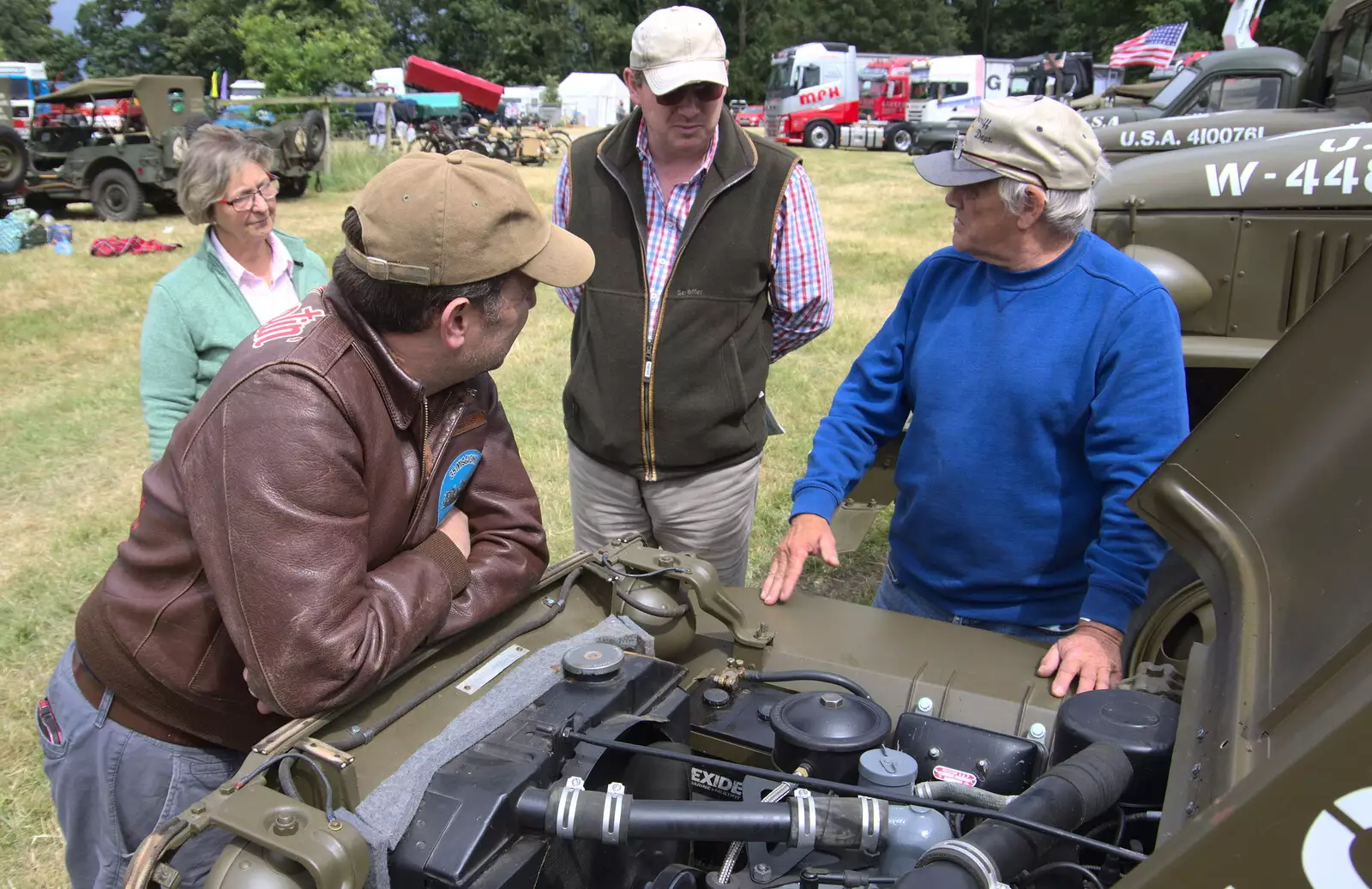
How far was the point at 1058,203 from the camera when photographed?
2176 millimetres

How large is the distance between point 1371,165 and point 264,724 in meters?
4.60

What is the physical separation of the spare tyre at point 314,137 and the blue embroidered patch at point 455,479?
1617cm

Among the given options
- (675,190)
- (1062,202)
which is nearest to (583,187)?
(675,190)

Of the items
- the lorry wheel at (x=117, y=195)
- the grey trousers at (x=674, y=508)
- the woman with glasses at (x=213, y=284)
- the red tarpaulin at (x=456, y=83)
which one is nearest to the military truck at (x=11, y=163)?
the lorry wheel at (x=117, y=195)

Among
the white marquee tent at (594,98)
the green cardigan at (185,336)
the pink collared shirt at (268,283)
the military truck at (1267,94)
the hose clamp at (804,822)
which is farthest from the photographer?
the white marquee tent at (594,98)

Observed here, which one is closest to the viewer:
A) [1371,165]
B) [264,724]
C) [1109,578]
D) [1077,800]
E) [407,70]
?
[1077,800]

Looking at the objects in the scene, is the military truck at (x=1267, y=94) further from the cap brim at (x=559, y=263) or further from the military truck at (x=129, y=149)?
the military truck at (x=129, y=149)

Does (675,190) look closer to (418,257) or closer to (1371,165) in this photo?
(418,257)

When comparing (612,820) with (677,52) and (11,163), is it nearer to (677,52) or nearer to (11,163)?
(677,52)

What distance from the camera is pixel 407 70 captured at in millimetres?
37188

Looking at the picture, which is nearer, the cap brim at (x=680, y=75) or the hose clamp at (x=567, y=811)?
the hose clamp at (x=567, y=811)

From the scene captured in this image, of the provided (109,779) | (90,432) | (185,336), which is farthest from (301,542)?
(90,432)

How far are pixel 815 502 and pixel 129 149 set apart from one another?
50.5ft

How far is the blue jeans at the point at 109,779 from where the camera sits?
1811 millimetres
